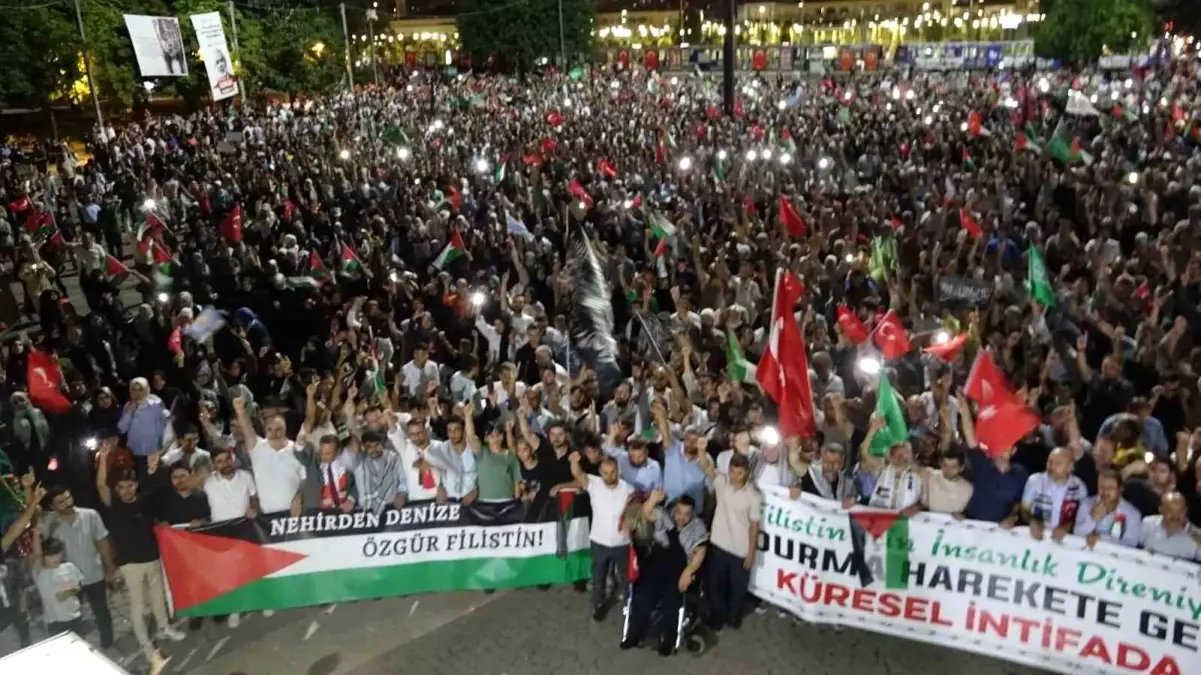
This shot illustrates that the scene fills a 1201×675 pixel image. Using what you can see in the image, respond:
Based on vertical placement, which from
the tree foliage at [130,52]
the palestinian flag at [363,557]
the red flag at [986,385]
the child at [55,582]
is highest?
the tree foliage at [130,52]

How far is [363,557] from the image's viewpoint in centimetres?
682

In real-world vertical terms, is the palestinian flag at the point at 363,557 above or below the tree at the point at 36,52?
below

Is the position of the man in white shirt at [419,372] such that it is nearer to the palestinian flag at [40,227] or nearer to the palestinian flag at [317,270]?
the palestinian flag at [317,270]

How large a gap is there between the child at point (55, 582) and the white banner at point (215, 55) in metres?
21.4

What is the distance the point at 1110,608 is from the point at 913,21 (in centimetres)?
9043

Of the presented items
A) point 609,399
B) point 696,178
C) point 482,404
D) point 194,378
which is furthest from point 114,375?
point 696,178

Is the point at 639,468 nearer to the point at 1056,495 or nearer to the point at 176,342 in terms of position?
the point at 1056,495

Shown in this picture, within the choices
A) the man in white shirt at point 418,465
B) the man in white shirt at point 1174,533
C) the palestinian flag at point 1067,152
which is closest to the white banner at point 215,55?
the palestinian flag at point 1067,152

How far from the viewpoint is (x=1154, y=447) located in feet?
22.0

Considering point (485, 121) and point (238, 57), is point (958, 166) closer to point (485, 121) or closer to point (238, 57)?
point (485, 121)

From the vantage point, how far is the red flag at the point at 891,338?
320 inches

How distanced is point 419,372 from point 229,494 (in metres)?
2.61

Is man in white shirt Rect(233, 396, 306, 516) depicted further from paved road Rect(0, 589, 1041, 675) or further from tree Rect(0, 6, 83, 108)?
tree Rect(0, 6, 83, 108)

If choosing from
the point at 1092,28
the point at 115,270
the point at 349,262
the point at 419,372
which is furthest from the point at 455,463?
the point at 1092,28
